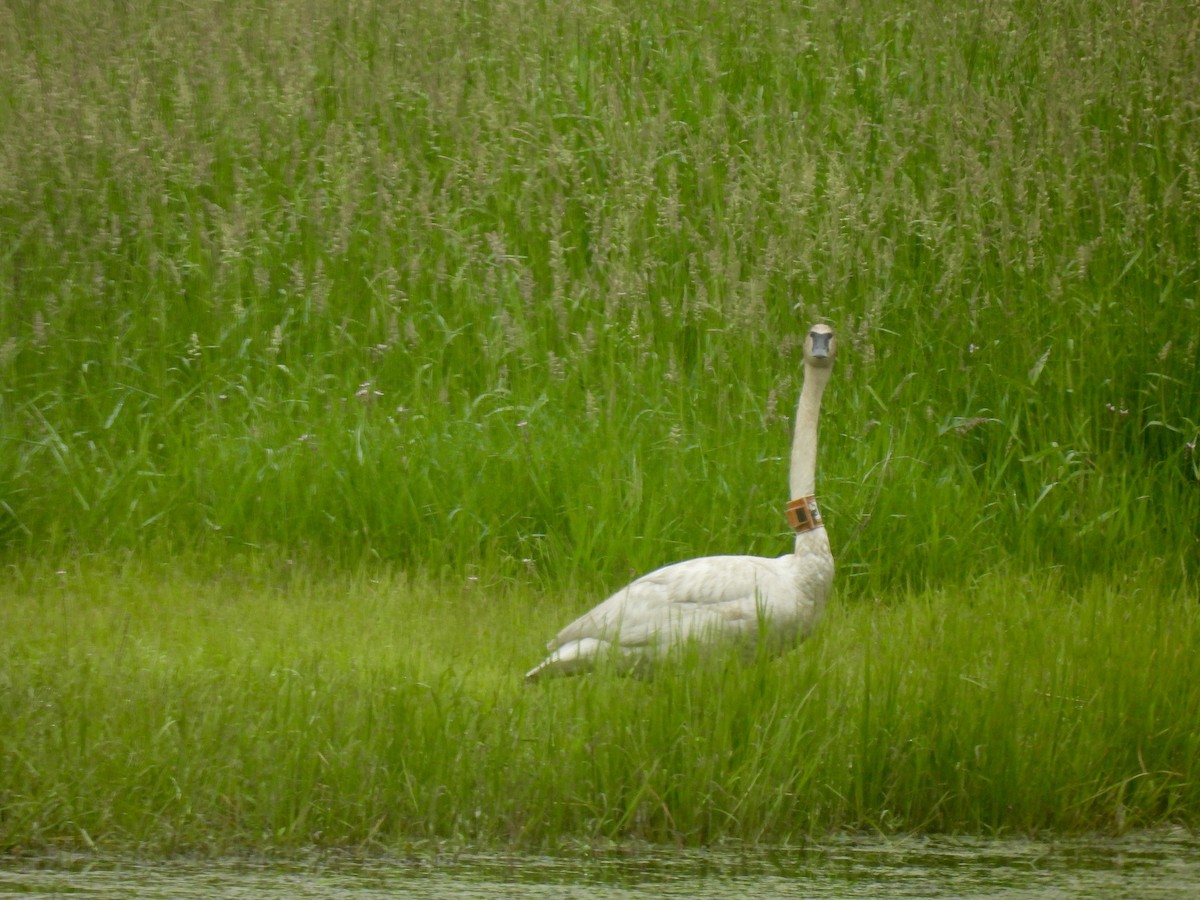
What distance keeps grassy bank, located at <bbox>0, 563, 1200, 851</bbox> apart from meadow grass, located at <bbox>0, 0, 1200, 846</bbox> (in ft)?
0.05

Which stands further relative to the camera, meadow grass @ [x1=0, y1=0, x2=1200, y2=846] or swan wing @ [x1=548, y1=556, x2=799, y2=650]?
swan wing @ [x1=548, y1=556, x2=799, y2=650]

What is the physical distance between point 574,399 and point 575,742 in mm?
3162

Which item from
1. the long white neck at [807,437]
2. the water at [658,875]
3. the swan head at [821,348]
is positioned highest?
the swan head at [821,348]

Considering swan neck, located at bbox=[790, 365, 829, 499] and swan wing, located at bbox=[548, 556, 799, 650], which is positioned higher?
swan neck, located at bbox=[790, 365, 829, 499]

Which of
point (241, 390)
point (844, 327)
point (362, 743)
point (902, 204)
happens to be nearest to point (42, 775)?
point (362, 743)

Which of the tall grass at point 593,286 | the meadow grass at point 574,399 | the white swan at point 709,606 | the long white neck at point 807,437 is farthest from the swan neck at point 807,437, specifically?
the tall grass at point 593,286

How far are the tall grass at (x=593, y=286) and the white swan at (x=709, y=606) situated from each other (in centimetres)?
115

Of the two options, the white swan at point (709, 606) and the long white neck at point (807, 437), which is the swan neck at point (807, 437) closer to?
the long white neck at point (807, 437)

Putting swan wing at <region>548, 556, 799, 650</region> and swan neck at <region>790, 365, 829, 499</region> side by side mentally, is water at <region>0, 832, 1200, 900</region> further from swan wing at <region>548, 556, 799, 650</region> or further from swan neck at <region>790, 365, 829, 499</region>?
swan neck at <region>790, 365, 829, 499</region>

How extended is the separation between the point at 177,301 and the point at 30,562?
1.90m

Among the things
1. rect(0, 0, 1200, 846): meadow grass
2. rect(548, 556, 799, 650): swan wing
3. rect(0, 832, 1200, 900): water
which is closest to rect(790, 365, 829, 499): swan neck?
rect(548, 556, 799, 650): swan wing

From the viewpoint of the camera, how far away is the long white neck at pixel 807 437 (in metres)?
5.36

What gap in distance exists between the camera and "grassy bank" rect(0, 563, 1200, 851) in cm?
396

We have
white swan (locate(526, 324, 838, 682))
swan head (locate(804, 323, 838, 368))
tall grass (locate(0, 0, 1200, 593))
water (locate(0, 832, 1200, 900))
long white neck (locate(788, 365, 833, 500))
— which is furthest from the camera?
tall grass (locate(0, 0, 1200, 593))
